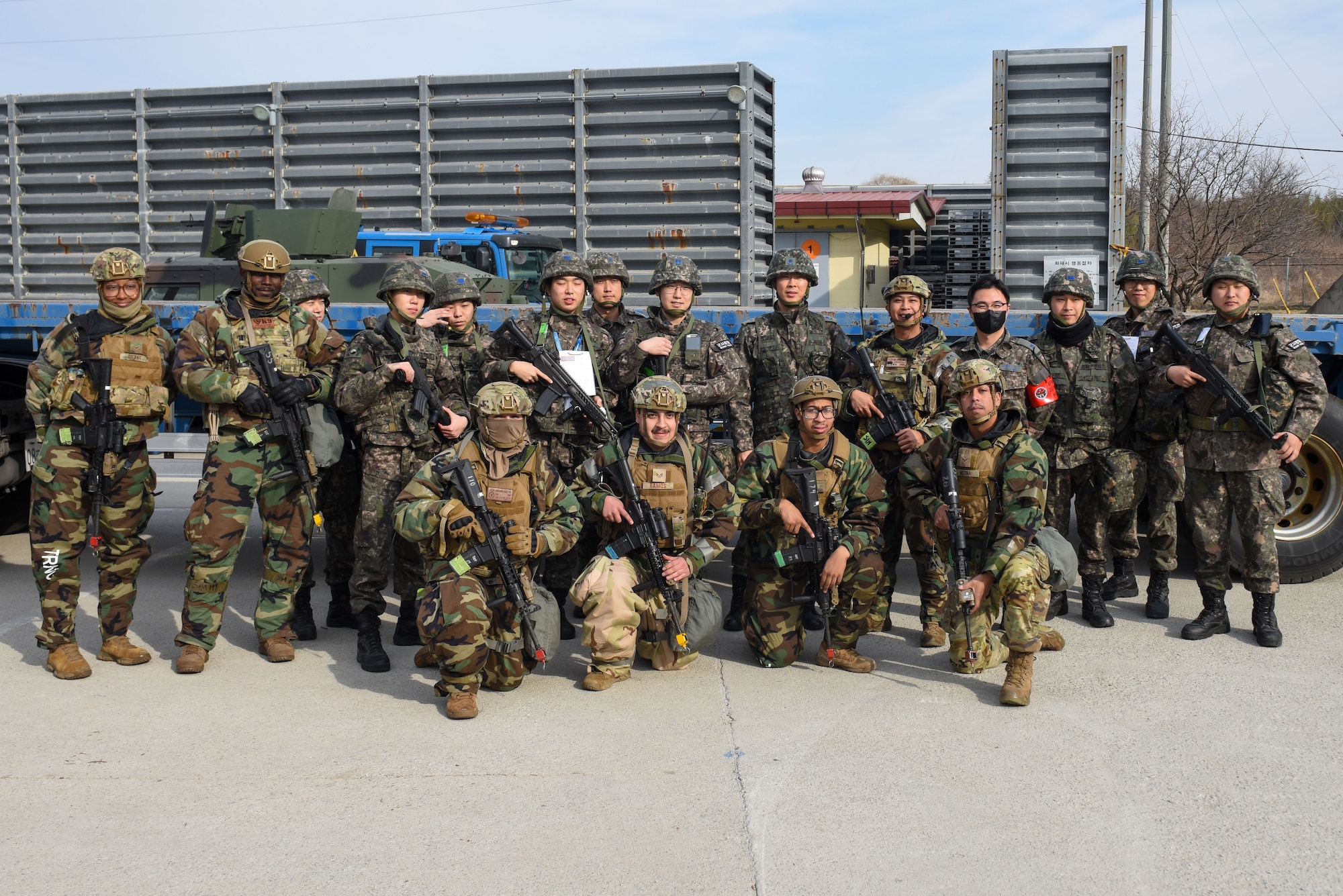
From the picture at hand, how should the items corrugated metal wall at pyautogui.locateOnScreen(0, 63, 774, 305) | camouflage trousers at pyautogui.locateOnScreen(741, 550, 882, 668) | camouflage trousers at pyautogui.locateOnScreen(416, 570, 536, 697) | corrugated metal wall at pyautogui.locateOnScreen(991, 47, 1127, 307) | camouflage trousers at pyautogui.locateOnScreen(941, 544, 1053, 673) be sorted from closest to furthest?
camouflage trousers at pyautogui.locateOnScreen(416, 570, 536, 697) < camouflage trousers at pyautogui.locateOnScreen(941, 544, 1053, 673) < camouflage trousers at pyautogui.locateOnScreen(741, 550, 882, 668) < corrugated metal wall at pyautogui.locateOnScreen(991, 47, 1127, 307) < corrugated metal wall at pyautogui.locateOnScreen(0, 63, 774, 305)

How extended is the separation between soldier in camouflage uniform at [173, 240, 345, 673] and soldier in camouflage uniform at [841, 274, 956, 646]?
2.75 meters

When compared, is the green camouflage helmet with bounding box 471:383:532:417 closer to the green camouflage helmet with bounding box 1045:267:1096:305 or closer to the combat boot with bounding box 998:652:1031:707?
the combat boot with bounding box 998:652:1031:707

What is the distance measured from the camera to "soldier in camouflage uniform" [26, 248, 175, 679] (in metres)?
5.16

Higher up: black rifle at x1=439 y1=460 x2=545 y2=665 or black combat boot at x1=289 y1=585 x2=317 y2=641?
black rifle at x1=439 y1=460 x2=545 y2=665

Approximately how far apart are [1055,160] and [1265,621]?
12.2ft

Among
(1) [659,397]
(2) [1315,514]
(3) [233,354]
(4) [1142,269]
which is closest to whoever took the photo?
(1) [659,397]

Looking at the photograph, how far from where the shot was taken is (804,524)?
16.7 ft

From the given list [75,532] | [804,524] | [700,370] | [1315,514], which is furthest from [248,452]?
[1315,514]

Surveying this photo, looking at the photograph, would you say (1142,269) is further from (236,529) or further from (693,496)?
(236,529)

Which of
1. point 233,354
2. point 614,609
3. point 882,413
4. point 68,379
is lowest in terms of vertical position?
point 614,609

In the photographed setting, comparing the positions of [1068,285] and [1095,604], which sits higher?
[1068,285]

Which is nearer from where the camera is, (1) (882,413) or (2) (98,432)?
(2) (98,432)

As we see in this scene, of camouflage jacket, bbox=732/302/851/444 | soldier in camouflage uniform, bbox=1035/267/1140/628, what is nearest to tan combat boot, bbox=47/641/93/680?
camouflage jacket, bbox=732/302/851/444

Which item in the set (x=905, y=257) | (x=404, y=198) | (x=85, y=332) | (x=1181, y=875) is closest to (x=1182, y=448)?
(x=1181, y=875)
